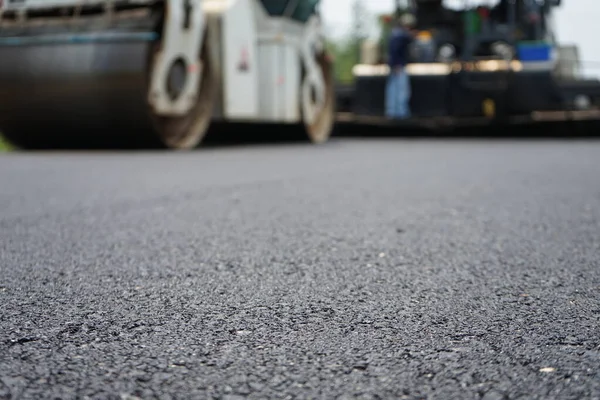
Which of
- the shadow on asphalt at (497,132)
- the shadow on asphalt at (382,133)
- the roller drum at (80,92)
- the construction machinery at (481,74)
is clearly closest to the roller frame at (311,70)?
the shadow on asphalt at (382,133)

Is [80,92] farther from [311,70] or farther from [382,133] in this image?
Result: [382,133]

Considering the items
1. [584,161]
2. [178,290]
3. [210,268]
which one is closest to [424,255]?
[210,268]

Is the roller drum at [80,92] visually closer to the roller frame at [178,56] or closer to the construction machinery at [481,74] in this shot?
the roller frame at [178,56]

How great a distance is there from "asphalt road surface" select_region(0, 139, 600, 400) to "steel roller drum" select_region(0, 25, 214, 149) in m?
2.26

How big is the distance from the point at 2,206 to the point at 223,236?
1.25 meters

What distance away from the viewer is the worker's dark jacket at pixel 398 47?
31.9 feet

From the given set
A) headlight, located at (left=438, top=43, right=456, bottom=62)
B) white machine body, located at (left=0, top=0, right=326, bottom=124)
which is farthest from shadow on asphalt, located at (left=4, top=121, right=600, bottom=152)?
headlight, located at (left=438, top=43, right=456, bottom=62)

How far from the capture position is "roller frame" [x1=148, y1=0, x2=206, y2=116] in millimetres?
6086

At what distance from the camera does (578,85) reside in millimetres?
9734

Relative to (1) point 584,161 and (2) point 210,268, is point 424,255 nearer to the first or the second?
(2) point 210,268

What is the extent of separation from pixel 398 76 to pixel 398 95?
243 millimetres

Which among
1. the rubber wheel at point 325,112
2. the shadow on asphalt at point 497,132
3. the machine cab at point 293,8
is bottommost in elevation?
the shadow on asphalt at point 497,132

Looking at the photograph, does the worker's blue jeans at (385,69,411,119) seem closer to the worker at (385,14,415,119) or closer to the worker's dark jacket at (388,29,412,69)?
the worker at (385,14,415,119)

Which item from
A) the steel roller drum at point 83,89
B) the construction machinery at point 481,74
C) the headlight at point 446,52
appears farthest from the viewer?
the headlight at point 446,52
